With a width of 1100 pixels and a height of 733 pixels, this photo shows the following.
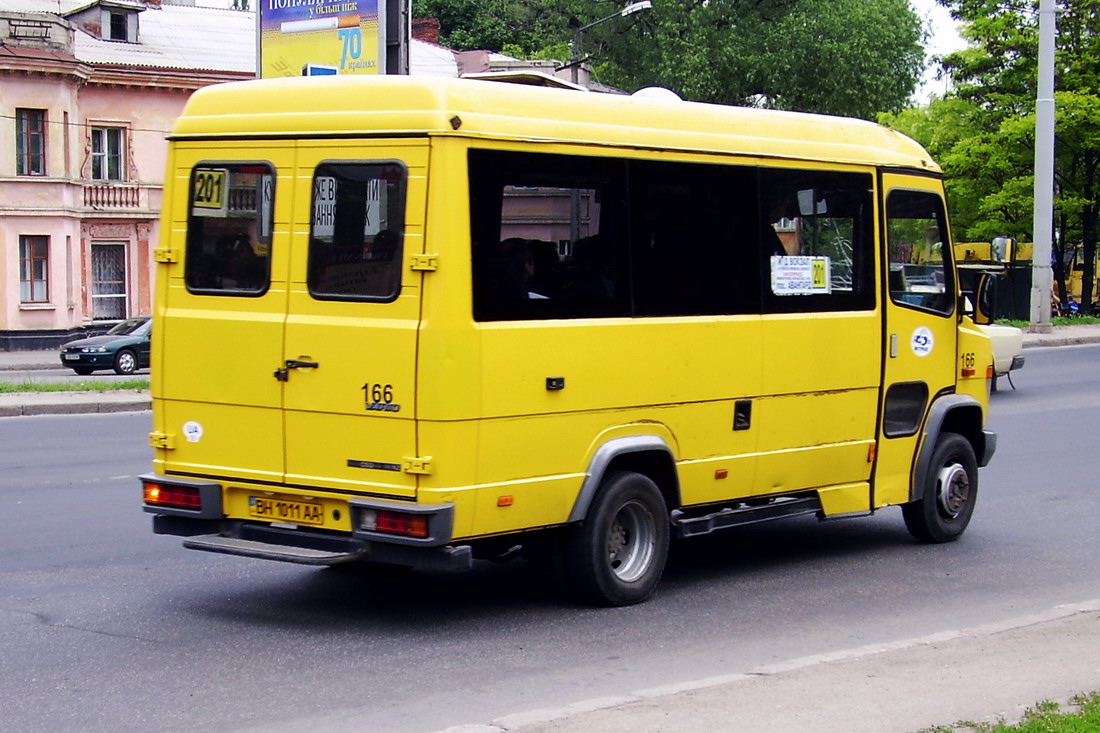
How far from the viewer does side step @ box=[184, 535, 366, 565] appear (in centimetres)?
771

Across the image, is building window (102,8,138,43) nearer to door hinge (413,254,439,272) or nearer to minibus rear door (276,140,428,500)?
minibus rear door (276,140,428,500)

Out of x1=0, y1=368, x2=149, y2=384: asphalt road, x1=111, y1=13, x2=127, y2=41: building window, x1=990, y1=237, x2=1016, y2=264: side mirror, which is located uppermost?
x1=111, y1=13, x2=127, y2=41: building window

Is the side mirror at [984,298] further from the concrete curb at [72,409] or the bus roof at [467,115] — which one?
the concrete curb at [72,409]

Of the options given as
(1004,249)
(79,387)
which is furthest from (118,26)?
(1004,249)

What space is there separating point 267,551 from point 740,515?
306cm

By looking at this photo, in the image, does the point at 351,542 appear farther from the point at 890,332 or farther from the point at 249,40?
the point at 249,40

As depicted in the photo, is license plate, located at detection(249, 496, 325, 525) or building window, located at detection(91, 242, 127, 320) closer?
license plate, located at detection(249, 496, 325, 525)

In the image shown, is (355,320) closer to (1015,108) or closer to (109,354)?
(109,354)

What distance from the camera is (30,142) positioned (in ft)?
142

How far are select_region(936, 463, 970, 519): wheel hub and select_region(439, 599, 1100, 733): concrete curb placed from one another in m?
2.11

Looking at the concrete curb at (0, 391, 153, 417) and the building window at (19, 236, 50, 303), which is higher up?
the building window at (19, 236, 50, 303)

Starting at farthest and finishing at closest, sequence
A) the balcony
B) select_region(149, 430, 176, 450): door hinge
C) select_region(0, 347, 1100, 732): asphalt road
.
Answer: the balcony < select_region(149, 430, 176, 450): door hinge < select_region(0, 347, 1100, 732): asphalt road

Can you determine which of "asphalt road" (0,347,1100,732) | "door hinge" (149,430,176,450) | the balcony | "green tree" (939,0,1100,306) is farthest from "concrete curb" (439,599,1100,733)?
the balcony

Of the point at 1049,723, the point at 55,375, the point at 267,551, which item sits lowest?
the point at 55,375
